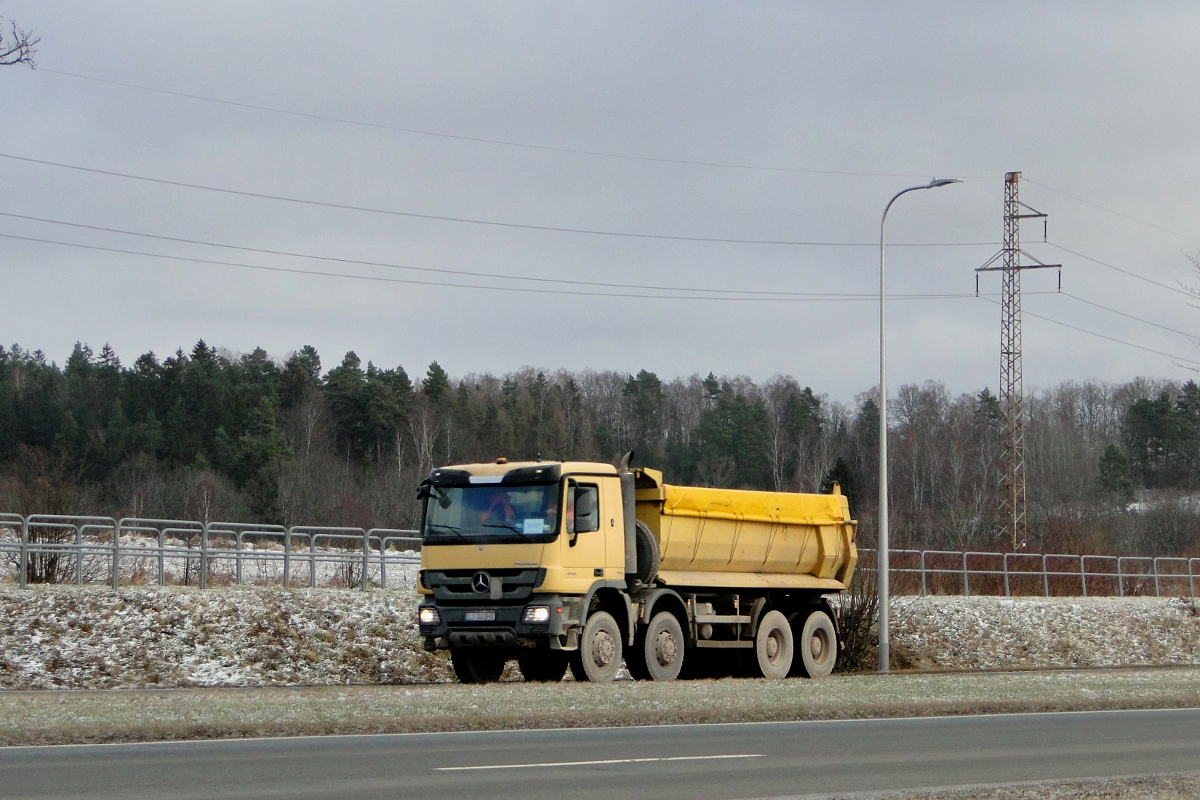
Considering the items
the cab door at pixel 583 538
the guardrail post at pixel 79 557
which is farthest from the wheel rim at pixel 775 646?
the guardrail post at pixel 79 557

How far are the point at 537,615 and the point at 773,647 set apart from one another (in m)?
6.17

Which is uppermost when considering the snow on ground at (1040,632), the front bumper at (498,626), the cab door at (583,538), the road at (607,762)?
the cab door at (583,538)

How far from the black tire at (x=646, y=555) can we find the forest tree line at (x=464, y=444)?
30.2 meters

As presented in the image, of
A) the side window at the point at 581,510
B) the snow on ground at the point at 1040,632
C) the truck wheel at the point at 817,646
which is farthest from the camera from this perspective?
the snow on ground at the point at 1040,632

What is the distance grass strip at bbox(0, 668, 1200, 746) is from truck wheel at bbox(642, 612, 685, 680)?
1.01 meters

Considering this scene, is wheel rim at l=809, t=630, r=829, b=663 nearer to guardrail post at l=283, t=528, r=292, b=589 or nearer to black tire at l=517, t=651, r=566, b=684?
black tire at l=517, t=651, r=566, b=684

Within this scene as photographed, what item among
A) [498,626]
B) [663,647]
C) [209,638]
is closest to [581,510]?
[498,626]

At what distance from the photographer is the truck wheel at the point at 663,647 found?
21203mm

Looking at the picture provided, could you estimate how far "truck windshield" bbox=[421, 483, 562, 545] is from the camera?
19.7 m

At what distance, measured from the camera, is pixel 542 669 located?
22.6 meters

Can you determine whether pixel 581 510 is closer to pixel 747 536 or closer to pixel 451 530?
pixel 451 530

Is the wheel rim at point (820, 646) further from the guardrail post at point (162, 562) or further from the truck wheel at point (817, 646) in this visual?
the guardrail post at point (162, 562)

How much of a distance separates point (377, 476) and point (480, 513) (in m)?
54.8

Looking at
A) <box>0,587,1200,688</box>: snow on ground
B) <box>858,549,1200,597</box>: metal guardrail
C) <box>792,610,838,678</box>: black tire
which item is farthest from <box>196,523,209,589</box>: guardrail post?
<box>858,549,1200,597</box>: metal guardrail
